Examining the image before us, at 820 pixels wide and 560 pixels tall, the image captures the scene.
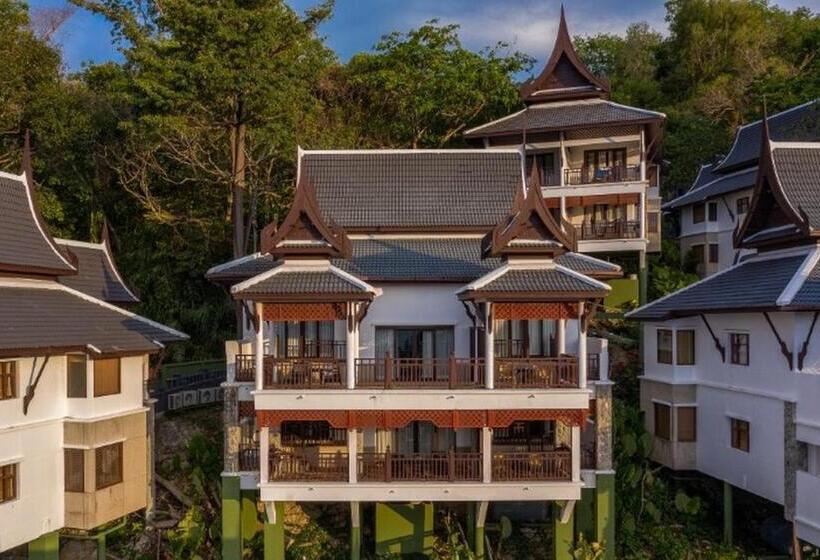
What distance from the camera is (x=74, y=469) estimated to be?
15.3 metres

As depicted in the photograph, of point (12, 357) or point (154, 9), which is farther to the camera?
point (154, 9)

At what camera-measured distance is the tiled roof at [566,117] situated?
25.5 meters

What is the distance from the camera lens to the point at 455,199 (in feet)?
64.4

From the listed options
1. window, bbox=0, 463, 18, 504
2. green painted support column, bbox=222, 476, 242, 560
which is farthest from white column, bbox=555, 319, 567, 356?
window, bbox=0, 463, 18, 504

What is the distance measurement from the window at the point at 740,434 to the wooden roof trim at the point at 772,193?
180 inches

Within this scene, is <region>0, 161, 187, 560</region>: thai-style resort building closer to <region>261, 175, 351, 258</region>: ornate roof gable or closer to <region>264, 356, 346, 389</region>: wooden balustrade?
<region>264, 356, 346, 389</region>: wooden balustrade

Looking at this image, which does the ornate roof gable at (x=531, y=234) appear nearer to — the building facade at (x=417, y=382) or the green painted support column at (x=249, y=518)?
the building facade at (x=417, y=382)

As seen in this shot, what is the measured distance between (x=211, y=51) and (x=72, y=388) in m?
13.2

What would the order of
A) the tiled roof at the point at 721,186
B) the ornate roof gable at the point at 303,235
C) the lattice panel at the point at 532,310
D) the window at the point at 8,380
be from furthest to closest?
the tiled roof at the point at 721,186 → the ornate roof gable at the point at 303,235 → the lattice panel at the point at 532,310 → the window at the point at 8,380

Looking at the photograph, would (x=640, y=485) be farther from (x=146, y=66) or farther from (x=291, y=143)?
(x=146, y=66)

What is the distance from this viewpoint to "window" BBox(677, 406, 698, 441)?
17.7m

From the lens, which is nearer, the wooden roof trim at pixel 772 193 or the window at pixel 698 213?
the wooden roof trim at pixel 772 193

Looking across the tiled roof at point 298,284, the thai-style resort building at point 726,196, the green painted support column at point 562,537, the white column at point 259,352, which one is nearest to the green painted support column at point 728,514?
the green painted support column at point 562,537

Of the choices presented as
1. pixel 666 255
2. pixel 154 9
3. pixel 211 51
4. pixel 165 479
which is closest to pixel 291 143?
pixel 211 51
